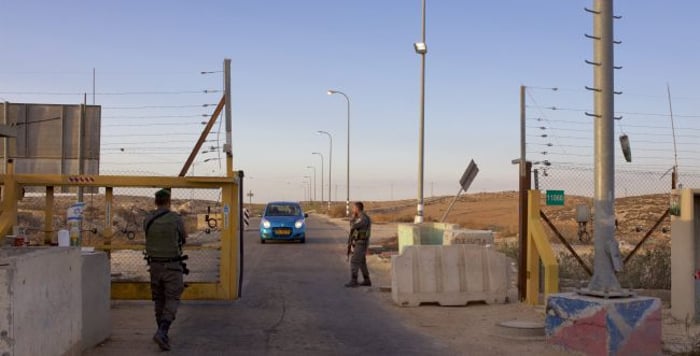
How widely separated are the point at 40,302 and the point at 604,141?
20.3ft

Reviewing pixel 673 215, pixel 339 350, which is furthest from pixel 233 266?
pixel 673 215

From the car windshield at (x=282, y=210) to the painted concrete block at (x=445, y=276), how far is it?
19.3 m

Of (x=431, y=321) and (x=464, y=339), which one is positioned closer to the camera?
(x=464, y=339)

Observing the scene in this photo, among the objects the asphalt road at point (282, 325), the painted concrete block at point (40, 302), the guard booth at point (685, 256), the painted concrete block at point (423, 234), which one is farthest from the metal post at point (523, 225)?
the painted concrete block at point (40, 302)

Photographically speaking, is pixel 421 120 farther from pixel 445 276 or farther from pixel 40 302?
pixel 40 302

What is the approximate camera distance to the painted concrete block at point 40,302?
573 centimetres

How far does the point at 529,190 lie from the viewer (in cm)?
1189

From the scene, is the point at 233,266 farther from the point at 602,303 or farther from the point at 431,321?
the point at 602,303

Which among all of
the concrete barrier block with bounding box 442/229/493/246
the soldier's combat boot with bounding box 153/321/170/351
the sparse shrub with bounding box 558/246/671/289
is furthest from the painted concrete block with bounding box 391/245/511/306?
the soldier's combat boot with bounding box 153/321/170/351

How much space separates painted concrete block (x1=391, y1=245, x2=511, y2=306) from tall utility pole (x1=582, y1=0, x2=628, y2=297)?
12.7 feet

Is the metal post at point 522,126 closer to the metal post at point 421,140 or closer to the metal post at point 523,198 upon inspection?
the metal post at point 523,198

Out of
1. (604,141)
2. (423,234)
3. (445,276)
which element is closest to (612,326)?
(604,141)

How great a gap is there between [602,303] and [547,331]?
981mm

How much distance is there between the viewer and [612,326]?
7.96 meters
